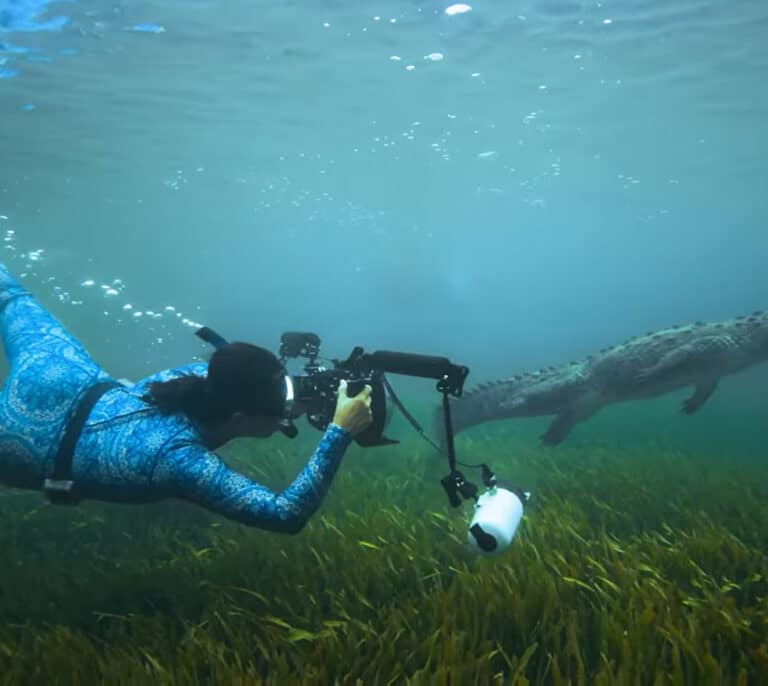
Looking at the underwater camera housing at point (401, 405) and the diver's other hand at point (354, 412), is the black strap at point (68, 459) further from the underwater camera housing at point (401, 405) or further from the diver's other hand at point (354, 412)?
the diver's other hand at point (354, 412)

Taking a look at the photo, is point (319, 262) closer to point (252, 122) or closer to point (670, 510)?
point (252, 122)

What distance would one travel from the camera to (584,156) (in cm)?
3056

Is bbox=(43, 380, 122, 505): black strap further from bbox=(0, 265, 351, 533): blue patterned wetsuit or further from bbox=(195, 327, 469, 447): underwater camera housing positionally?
bbox=(195, 327, 469, 447): underwater camera housing

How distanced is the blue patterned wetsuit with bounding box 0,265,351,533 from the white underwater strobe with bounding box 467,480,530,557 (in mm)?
830

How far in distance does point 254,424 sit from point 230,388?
342 millimetres

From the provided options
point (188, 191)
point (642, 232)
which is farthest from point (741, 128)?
point (642, 232)

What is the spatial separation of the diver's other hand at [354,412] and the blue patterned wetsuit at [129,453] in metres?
0.06

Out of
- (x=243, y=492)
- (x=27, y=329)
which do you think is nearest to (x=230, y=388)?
(x=243, y=492)

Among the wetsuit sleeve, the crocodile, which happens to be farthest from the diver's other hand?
the crocodile

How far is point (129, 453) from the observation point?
3189 millimetres

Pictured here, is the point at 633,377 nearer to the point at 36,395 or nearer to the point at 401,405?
the point at 401,405

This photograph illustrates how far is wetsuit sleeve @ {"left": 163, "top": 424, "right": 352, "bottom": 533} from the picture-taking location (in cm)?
305

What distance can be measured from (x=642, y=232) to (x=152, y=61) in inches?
3093

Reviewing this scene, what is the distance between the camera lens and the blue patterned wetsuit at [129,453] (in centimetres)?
308
